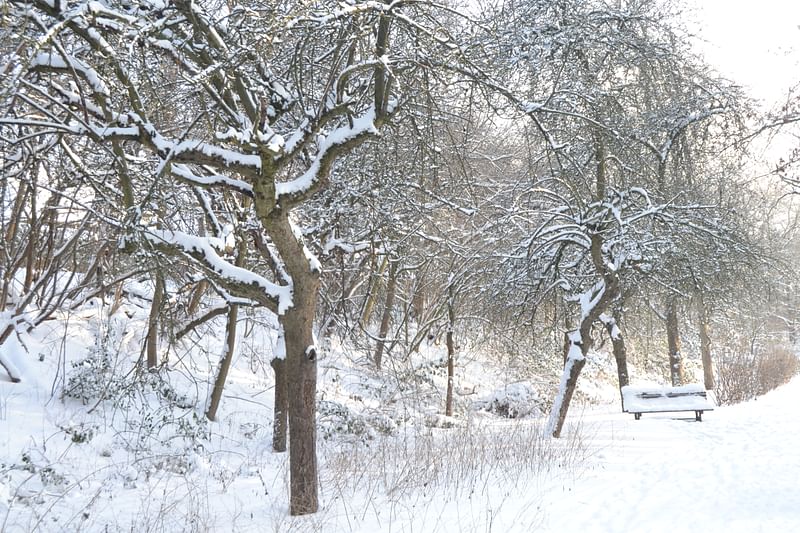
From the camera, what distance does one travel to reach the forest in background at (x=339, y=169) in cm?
500

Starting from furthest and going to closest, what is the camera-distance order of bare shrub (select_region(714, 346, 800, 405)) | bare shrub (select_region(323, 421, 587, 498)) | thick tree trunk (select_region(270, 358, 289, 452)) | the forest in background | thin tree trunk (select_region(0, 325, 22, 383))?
1. bare shrub (select_region(714, 346, 800, 405))
2. thick tree trunk (select_region(270, 358, 289, 452))
3. thin tree trunk (select_region(0, 325, 22, 383))
4. bare shrub (select_region(323, 421, 587, 498))
5. the forest in background

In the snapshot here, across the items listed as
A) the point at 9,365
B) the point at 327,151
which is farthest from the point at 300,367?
the point at 9,365

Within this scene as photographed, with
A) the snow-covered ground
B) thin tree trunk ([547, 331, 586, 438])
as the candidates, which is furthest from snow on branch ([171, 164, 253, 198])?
thin tree trunk ([547, 331, 586, 438])

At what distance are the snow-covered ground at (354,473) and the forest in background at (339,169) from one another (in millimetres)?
511

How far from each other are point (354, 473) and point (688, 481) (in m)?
3.63

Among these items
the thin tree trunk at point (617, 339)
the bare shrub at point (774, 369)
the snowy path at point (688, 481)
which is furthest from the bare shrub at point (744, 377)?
the snowy path at point (688, 481)

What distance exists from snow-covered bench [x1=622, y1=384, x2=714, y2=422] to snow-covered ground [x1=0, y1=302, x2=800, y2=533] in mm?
724

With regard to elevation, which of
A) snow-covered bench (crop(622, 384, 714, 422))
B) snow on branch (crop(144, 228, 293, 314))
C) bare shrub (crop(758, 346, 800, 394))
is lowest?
snow-covered bench (crop(622, 384, 714, 422))

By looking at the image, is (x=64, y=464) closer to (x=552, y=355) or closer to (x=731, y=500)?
(x=731, y=500)

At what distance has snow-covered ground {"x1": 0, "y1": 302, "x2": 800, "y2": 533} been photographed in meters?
5.24

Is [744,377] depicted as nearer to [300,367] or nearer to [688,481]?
[688,481]

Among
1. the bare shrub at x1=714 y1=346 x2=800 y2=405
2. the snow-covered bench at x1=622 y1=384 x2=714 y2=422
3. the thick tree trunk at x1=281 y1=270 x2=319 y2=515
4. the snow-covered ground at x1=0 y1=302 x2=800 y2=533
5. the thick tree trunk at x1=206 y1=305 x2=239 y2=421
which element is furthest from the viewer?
the bare shrub at x1=714 y1=346 x2=800 y2=405

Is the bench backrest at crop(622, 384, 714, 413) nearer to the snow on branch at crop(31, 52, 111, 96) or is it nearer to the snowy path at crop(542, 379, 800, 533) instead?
the snowy path at crop(542, 379, 800, 533)

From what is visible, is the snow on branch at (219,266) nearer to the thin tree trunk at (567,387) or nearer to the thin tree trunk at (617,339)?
the thin tree trunk at (567,387)
